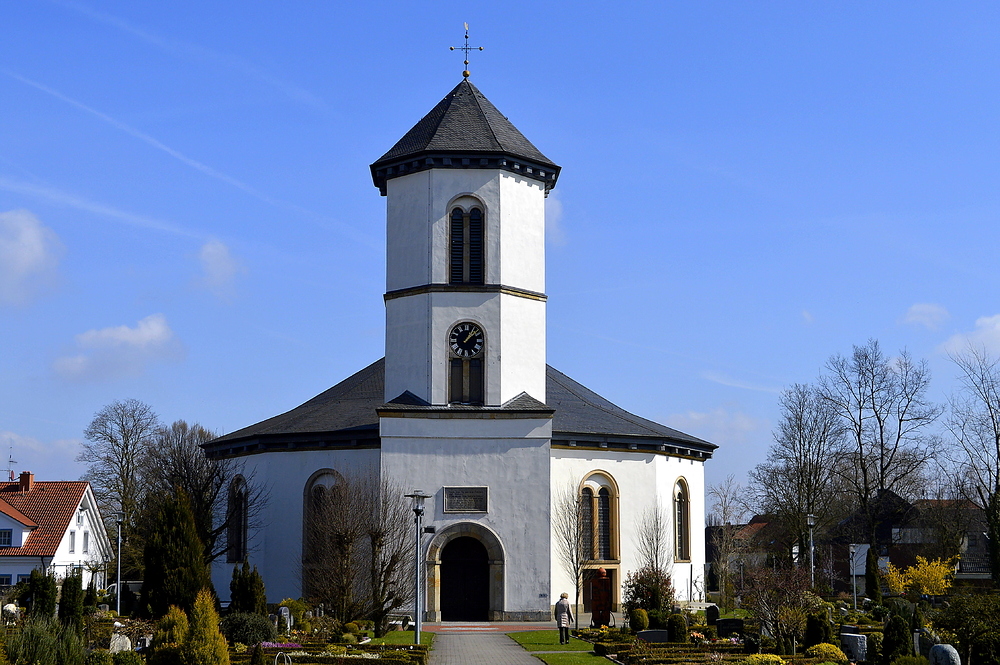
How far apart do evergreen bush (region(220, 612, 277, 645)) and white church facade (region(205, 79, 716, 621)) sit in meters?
9.47

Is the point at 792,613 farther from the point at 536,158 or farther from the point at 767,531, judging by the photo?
the point at 767,531

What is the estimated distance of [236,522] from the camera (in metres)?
41.4

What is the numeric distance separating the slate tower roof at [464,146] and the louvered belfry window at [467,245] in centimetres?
181

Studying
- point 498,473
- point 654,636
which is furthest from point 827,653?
point 498,473

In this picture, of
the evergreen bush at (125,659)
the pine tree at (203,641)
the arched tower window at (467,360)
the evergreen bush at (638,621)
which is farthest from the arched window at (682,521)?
the evergreen bush at (125,659)

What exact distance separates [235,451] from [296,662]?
20.7 meters

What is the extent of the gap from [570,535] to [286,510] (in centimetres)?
1055

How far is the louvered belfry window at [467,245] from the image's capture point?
37.8 m

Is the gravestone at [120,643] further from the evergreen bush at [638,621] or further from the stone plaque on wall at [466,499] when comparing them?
the evergreen bush at [638,621]

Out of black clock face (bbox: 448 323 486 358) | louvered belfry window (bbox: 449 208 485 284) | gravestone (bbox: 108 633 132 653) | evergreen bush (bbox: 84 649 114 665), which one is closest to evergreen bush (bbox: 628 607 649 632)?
black clock face (bbox: 448 323 486 358)

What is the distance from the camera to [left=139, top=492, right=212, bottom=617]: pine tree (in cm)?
3027

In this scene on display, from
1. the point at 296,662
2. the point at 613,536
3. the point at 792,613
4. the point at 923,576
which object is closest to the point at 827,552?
the point at 923,576

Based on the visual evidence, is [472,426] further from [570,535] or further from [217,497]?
[217,497]

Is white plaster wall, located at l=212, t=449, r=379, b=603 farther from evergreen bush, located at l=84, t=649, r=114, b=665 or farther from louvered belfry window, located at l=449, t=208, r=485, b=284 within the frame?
evergreen bush, located at l=84, t=649, r=114, b=665
